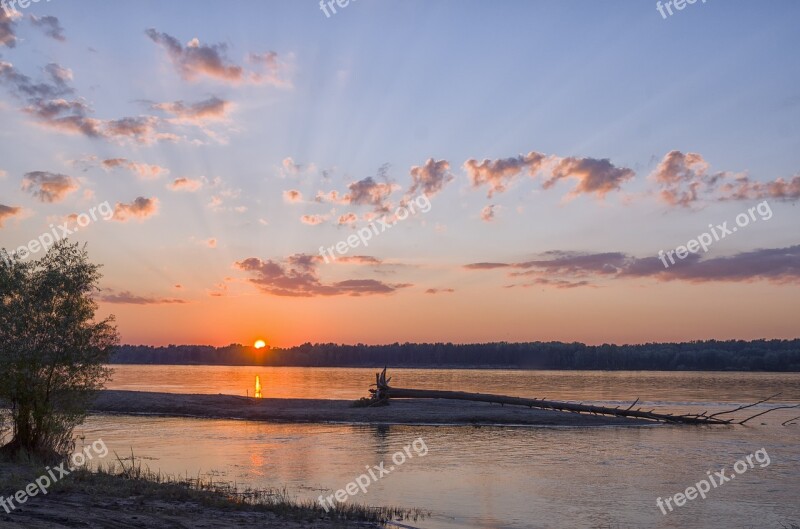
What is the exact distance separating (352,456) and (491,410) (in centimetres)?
2676

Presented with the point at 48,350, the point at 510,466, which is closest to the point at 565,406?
the point at 510,466

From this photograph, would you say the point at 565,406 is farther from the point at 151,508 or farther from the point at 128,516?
the point at 128,516

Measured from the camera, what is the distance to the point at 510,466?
34812 mm

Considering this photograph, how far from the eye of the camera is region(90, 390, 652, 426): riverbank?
57344 millimetres

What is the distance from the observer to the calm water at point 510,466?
969 inches

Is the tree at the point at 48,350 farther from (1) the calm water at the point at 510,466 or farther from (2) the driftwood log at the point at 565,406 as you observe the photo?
(2) the driftwood log at the point at 565,406

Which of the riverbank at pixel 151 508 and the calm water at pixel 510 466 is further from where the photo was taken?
the calm water at pixel 510 466

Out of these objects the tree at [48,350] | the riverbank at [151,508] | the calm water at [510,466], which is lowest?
the calm water at [510,466]

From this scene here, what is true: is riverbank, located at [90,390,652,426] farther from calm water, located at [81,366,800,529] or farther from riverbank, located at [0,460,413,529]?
riverbank, located at [0,460,413,529]

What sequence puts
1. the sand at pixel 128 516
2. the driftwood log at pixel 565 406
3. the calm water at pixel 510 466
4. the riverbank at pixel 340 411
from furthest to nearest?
the driftwood log at pixel 565 406, the riverbank at pixel 340 411, the calm water at pixel 510 466, the sand at pixel 128 516

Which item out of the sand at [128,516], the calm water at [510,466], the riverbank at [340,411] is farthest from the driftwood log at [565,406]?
the sand at [128,516]

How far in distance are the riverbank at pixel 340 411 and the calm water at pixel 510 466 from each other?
3496 millimetres

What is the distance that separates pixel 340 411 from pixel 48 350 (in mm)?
35161

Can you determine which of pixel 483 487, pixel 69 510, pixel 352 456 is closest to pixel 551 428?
pixel 352 456
